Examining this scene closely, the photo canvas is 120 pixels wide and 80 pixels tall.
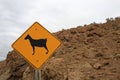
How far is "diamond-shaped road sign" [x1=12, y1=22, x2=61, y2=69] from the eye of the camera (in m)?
8.78

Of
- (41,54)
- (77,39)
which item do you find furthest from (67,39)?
(41,54)

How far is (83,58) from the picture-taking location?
49.5ft

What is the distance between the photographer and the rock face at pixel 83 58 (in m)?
13.9

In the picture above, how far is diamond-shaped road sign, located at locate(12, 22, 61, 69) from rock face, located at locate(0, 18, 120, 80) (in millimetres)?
4759

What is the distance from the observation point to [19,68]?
17.3 m

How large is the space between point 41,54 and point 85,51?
7.08 m

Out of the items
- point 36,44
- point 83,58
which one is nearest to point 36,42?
point 36,44

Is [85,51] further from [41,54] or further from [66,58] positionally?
[41,54]

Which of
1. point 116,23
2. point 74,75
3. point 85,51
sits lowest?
point 74,75

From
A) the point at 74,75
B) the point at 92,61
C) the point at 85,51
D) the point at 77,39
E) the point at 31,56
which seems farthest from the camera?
the point at 77,39

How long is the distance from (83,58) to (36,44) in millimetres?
6455

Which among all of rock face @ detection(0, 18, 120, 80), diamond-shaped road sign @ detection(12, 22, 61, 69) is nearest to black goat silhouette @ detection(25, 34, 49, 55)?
diamond-shaped road sign @ detection(12, 22, 61, 69)

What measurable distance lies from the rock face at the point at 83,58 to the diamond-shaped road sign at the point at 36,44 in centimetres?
476

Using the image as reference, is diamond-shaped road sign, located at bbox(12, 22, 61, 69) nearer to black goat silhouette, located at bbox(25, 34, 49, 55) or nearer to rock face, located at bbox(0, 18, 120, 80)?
black goat silhouette, located at bbox(25, 34, 49, 55)
